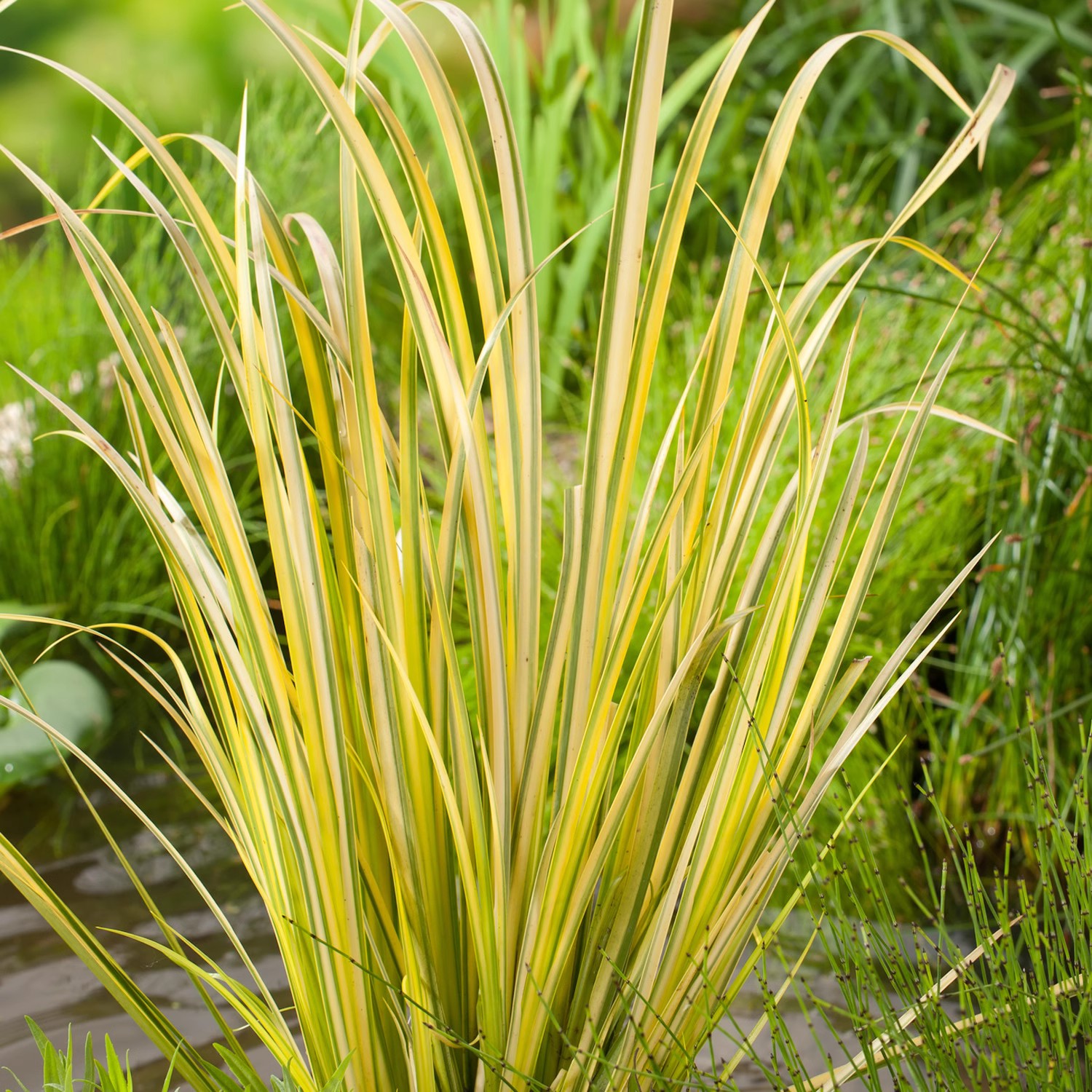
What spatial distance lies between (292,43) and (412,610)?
37 centimetres

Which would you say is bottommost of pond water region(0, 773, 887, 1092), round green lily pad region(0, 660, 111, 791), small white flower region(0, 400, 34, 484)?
pond water region(0, 773, 887, 1092)

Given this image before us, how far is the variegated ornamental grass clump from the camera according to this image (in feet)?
2.20

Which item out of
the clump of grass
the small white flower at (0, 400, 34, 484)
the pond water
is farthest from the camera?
the small white flower at (0, 400, 34, 484)

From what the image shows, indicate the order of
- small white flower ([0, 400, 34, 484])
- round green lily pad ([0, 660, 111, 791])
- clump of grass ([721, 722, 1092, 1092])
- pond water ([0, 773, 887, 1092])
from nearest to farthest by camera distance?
1. clump of grass ([721, 722, 1092, 1092])
2. pond water ([0, 773, 887, 1092])
3. round green lily pad ([0, 660, 111, 791])
4. small white flower ([0, 400, 34, 484])

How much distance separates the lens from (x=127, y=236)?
7.46 ft

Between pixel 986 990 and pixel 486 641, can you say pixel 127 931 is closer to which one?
pixel 486 641

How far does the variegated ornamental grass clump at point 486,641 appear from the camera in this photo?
0.67m

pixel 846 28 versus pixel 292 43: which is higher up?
pixel 846 28

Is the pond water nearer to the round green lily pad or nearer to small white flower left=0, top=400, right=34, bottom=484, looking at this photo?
the round green lily pad

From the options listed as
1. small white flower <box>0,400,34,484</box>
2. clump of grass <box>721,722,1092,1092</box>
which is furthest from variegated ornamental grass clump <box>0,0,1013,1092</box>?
small white flower <box>0,400,34,484</box>

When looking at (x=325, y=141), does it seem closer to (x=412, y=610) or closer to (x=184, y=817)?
(x=184, y=817)

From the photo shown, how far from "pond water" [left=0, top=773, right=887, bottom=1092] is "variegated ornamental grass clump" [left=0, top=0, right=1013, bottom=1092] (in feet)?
1.42

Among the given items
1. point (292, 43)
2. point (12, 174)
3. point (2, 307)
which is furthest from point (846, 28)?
point (292, 43)

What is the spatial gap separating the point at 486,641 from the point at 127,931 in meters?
0.92
